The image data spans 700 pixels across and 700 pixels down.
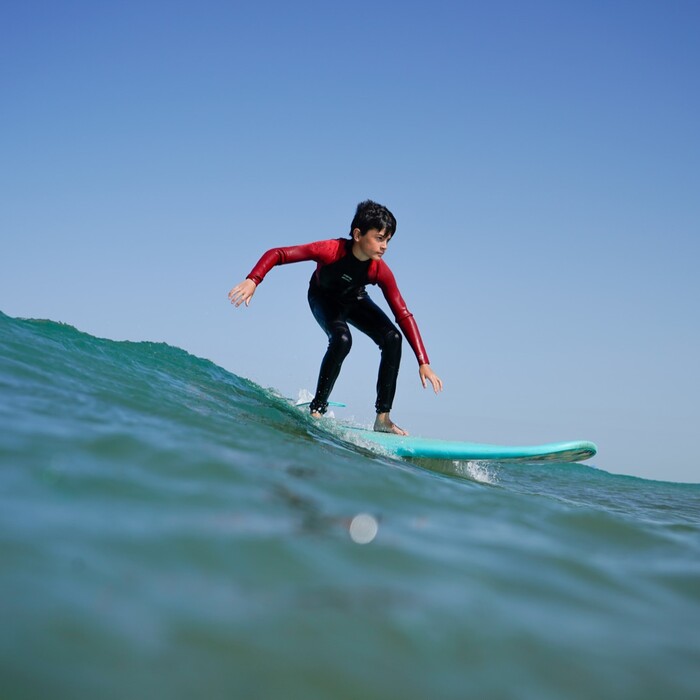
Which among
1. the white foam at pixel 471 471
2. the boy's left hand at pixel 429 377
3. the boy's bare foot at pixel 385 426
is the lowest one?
the white foam at pixel 471 471

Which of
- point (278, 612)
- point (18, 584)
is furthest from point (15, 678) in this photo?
point (278, 612)

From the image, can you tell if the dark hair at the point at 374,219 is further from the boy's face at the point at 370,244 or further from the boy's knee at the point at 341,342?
the boy's knee at the point at 341,342

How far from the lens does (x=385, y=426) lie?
5910 mm

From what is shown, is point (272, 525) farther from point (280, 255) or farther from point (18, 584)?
point (280, 255)

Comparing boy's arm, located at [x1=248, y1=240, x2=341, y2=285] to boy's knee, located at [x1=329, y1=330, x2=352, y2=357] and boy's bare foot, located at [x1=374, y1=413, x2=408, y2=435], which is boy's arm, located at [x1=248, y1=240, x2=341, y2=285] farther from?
boy's bare foot, located at [x1=374, y1=413, x2=408, y2=435]

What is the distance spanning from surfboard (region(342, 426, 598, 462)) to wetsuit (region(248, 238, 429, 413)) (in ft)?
1.73

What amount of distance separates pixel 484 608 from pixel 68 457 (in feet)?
5.04

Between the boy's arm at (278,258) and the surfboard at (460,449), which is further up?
the boy's arm at (278,258)

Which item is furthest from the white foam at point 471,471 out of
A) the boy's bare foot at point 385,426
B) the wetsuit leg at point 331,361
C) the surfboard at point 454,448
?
the wetsuit leg at point 331,361

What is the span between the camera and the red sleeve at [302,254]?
5.56 metres

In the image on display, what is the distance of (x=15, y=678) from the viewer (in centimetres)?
100

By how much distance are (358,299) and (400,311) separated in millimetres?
434

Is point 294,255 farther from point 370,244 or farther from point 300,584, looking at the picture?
point 300,584

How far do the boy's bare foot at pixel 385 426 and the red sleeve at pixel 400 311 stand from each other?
Answer: 63 cm
